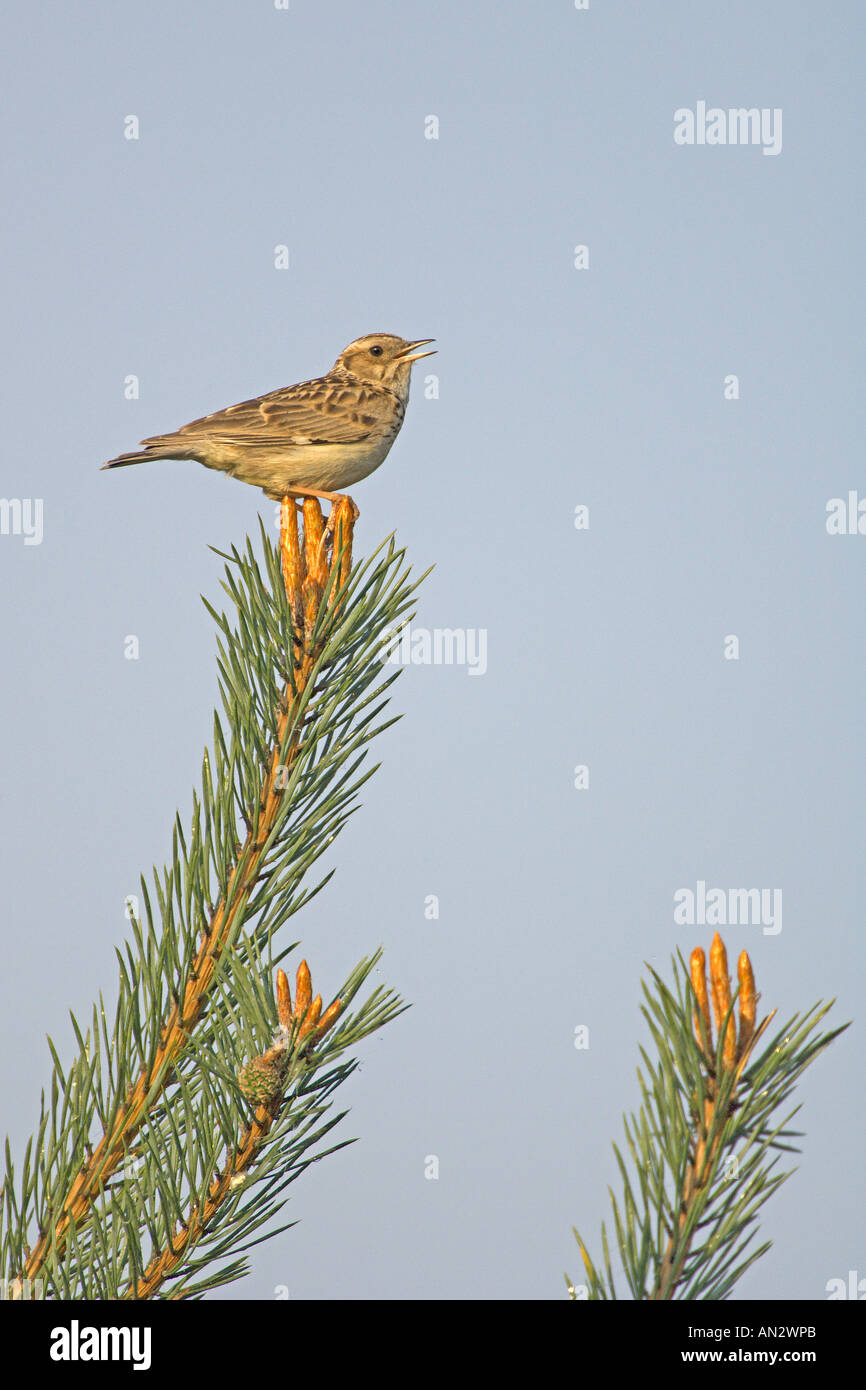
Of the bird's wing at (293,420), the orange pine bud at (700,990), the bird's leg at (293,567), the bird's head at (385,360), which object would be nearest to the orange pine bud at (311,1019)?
the orange pine bud at (700,990)

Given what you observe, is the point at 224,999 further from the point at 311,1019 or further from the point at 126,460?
the point at 126,460

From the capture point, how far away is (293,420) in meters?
7.18

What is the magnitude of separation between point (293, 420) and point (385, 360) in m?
2.21

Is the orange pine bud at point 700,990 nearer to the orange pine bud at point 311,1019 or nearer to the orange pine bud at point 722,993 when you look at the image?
the orange pine bud at point 722,993

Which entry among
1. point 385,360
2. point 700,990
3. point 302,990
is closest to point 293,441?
point 385,360

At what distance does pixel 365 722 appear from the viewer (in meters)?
3.16

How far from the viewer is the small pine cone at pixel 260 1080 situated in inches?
104

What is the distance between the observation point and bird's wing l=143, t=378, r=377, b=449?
6770mm

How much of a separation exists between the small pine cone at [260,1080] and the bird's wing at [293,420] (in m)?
4.52

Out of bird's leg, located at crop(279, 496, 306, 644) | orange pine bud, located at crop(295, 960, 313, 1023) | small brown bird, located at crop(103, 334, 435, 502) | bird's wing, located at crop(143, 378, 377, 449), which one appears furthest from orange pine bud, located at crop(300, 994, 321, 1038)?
bird's wing, located at crop(143, 378, 377, 449)
